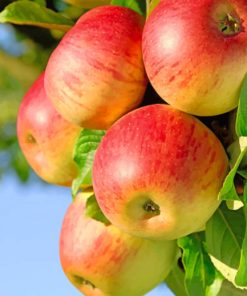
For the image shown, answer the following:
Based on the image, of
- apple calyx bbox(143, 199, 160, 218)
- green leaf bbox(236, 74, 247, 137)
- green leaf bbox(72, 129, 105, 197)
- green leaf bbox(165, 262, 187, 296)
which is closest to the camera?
green leaf bbox(236, 74, 247, 137)

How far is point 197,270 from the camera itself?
149cm

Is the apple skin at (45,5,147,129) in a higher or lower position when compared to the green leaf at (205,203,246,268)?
higher

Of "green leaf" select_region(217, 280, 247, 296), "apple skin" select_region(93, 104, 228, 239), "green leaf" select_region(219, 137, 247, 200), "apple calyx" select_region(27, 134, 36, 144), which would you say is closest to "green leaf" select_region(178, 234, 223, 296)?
"green leaf" select_region(217, 280, 247, 296)

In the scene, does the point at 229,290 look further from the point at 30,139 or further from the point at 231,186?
the point at 30,139

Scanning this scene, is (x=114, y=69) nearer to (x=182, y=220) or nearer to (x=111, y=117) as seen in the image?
(x=111, y=117)

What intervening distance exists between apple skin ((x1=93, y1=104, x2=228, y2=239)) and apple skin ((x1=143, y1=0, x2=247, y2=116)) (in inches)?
1.6

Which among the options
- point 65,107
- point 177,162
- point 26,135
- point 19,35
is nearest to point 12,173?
point 19,35

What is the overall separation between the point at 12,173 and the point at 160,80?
1.37 m

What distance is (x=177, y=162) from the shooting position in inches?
50.7

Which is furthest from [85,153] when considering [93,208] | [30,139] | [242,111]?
[242,111]

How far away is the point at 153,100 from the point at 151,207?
0.18 meters

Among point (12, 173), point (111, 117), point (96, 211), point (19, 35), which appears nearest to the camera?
point (111, 117)

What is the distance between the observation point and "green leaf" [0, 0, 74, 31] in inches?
59.1

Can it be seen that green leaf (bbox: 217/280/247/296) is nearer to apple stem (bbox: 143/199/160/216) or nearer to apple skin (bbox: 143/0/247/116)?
apple stem (bbox: 143/199/160/216)
